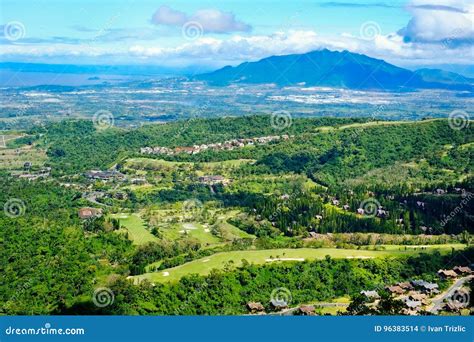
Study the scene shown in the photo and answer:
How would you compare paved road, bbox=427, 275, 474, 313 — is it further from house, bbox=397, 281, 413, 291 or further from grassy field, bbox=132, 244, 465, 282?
grassy field, bbox=132, 244, 465, 282

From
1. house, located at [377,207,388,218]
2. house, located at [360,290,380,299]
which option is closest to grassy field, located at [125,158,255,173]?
house, located at [377,207,388,218]

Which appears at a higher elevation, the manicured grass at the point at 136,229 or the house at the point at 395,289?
the manicured grass at the point at 136,229

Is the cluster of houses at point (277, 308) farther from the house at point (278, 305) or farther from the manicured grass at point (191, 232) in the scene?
the manicured grass at point (191, 232)

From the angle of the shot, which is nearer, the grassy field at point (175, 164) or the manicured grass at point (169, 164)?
the grassy field at point (175, 164)

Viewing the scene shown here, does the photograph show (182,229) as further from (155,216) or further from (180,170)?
(180,170)

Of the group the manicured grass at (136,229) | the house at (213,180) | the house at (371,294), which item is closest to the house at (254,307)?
the house at (371,294)

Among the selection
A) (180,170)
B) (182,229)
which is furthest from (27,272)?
(180,170)
